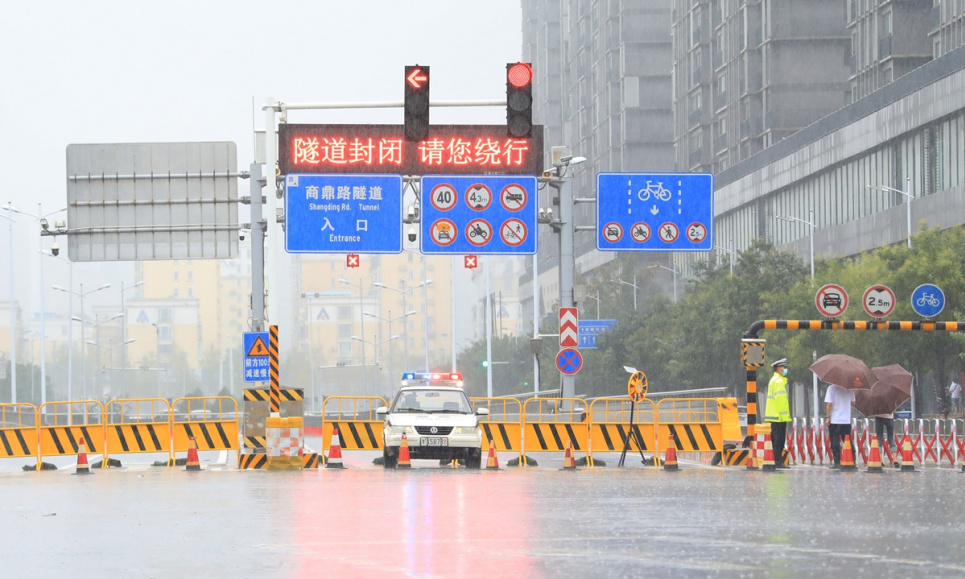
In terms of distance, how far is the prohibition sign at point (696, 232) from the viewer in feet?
109

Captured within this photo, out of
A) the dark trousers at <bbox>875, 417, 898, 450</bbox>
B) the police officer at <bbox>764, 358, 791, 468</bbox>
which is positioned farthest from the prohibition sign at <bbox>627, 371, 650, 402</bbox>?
the dark trousers at <bbox>875, 417, 898, 450</bbox>

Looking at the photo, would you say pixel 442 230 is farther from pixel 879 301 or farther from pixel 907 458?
pixel 907 458

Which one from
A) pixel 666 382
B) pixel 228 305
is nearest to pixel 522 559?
pixel 666 382

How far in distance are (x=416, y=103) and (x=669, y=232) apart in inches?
585

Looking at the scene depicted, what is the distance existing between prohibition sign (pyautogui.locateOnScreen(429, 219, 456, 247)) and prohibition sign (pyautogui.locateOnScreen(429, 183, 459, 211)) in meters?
0.30

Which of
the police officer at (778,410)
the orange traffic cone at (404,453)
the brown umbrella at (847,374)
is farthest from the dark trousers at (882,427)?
the orange traffic cone at (404,453)

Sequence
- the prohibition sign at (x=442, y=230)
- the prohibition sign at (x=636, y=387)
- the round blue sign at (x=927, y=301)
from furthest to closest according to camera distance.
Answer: the prohibition sign at (x=442, y=230), the prohibition sign at (x=636, y=387), the round blue sign at (x=927, y=301)

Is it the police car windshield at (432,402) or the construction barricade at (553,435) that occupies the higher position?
the police car windshield at (432,402)

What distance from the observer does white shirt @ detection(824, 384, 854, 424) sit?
25.2 meters

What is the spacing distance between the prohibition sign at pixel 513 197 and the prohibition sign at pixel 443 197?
40.6 inches

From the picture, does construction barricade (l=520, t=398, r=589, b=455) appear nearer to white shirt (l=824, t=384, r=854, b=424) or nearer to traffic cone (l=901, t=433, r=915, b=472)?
white shirt (l=824, t=384, r=854, b=424)

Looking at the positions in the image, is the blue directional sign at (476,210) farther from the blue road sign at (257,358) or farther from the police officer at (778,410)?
the police officer at (778,410)

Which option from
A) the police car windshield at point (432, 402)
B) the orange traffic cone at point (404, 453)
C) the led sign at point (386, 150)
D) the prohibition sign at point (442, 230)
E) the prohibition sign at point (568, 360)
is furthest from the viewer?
the prohibition sign at point (442, 230)

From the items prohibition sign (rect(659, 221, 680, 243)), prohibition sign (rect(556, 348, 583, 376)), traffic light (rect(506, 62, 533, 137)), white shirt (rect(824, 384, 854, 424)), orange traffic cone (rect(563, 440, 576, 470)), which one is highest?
traffic light (rect(506, 62, 533, 137))
